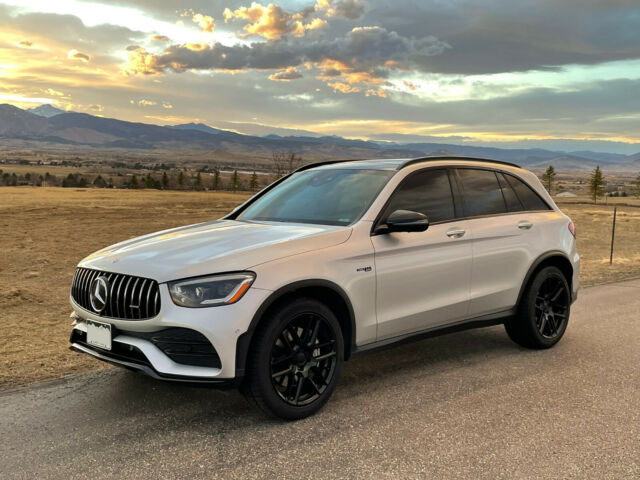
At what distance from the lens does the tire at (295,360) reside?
3.94 metres

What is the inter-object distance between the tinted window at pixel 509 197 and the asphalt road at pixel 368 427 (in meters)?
1.46

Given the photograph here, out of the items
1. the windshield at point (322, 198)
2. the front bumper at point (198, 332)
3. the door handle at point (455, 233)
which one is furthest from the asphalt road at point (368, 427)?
the windshield at point (322, 198)

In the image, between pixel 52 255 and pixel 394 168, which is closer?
pixel 394 168

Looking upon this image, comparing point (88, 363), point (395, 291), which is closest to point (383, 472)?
point (395, 291)

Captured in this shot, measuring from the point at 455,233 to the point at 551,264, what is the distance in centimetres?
161

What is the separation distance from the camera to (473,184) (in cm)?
567

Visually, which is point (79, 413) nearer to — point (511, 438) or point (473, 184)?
point (511, 438)

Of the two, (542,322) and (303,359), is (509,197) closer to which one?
(542,322)

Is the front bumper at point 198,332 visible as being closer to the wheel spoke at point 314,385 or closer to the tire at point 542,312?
the wheel spoke at point 314,385

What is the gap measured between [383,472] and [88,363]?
3.41 m

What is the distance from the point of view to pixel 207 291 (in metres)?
3.82

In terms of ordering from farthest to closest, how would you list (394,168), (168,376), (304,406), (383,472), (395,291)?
(394,168) < (395,291) < (304,406) < (168,376) < (383,472)

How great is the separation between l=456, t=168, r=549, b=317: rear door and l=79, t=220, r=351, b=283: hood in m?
1.55

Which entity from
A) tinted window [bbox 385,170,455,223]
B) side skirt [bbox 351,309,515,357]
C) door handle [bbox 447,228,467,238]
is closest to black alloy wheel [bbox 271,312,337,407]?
side skirt [bbox 351,309,515,357]
